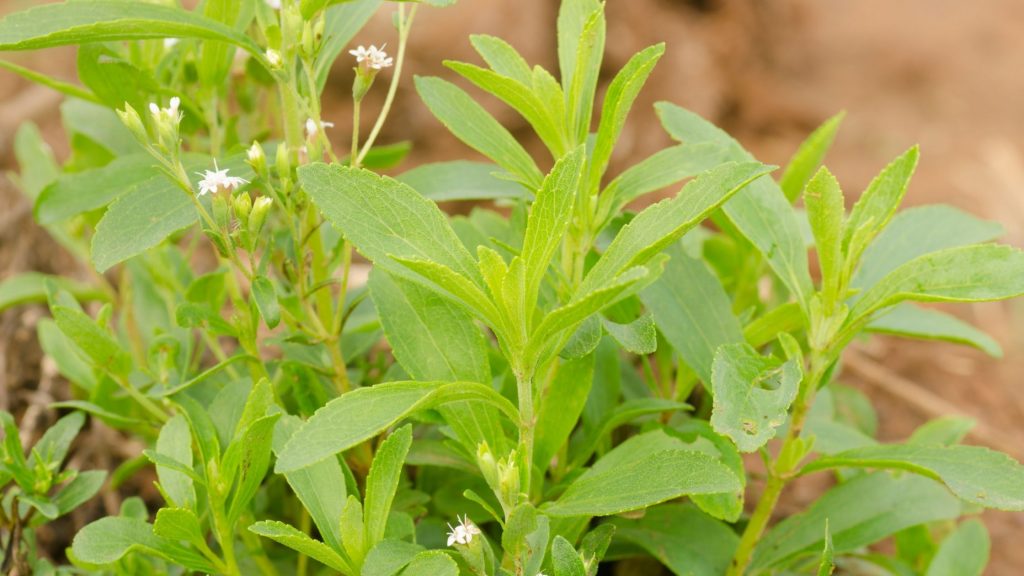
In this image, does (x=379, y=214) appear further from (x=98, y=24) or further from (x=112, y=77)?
(x=112, y=77)

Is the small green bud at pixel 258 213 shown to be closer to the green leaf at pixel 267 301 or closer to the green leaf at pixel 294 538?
the green leaf at pixel 267 301

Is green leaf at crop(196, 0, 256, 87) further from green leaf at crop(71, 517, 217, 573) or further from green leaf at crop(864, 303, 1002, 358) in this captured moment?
green leaf at crop(864, 303, 1002, 358)

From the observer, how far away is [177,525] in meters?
1.30

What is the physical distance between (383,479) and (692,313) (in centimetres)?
53

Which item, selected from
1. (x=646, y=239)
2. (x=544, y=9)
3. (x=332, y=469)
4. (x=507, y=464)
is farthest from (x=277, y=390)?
(x=544, y=9)

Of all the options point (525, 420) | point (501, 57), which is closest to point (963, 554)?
point (525, 420)

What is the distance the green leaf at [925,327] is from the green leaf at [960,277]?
13.0 inches

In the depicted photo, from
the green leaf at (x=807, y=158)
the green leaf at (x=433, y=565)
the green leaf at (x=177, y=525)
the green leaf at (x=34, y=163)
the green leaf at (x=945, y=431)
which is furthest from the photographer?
the green leaf at (x=34, y=163)

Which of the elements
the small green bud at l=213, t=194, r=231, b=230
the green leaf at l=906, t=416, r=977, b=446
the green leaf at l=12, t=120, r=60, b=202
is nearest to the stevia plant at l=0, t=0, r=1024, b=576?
the small green bud at l=213, t=194, r=231, b=230

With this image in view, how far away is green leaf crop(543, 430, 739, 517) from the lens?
120cm

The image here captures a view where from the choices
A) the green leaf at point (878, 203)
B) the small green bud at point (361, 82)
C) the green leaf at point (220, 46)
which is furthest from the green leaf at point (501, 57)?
the green leaf at point (878, 203)

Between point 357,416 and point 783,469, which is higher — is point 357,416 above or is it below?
above

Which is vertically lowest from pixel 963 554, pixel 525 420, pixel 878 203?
pixel 963 554

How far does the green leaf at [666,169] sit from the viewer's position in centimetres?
144
